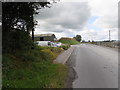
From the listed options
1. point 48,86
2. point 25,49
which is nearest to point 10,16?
point 25,49

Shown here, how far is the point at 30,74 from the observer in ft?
23.4

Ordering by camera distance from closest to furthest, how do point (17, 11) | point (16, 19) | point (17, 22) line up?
1. point (17, 11)
2. point (16, 19)
3. point (17, 22)

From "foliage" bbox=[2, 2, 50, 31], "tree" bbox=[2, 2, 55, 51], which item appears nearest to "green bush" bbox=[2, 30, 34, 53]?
"tree" bbox=[2, 2, 55, 51]

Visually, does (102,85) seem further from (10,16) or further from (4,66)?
(10,16)

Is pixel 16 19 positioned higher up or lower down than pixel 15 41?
higher up

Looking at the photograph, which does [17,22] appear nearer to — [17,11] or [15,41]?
[15,41]

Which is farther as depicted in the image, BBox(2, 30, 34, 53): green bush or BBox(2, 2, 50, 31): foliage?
BBox(2, 30, 34, 53): green bush

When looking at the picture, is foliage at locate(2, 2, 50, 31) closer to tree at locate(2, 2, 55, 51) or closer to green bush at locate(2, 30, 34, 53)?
tree at locate(2, 2, 55, 51)

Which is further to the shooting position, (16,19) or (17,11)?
(16,19)

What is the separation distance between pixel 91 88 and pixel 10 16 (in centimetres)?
698

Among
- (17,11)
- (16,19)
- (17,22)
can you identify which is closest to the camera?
(17,11)

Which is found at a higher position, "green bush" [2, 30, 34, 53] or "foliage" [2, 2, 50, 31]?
"foliage" [2, 2, 50, 31]

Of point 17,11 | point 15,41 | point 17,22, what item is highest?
point 17,11

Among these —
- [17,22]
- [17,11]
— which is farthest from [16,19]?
[17,11]
